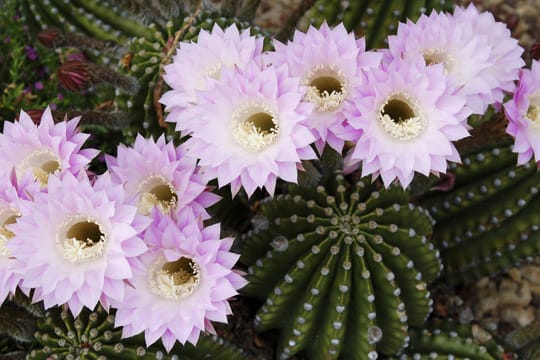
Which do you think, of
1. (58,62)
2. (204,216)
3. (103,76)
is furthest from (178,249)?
(58,62)

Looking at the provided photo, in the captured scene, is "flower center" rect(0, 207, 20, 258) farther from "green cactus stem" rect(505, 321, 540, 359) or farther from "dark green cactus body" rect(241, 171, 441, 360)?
"green cactus stem" rect(505, 321, 540, 359)

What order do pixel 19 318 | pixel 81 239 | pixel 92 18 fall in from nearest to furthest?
pixel 81 239, pixel 19 318, pixel 92 18

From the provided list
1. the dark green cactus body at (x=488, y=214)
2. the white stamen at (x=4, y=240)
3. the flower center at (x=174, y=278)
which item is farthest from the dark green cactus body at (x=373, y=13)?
the white stamen at (x=4, y=240)

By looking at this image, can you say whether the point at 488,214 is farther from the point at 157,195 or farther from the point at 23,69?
the point at 23,69

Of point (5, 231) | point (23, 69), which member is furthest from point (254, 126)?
point (23, 69)

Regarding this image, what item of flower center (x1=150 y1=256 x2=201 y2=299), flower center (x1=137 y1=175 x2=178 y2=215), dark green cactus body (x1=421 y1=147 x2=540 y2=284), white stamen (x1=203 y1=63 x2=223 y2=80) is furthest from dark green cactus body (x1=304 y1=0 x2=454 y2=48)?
flower center (x1=150 y1=256 x2=201 y2=299)

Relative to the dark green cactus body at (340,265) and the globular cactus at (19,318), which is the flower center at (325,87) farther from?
the globular cactus at (19,318)

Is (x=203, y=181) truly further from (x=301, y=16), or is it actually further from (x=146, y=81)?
(x=301, y=16)
